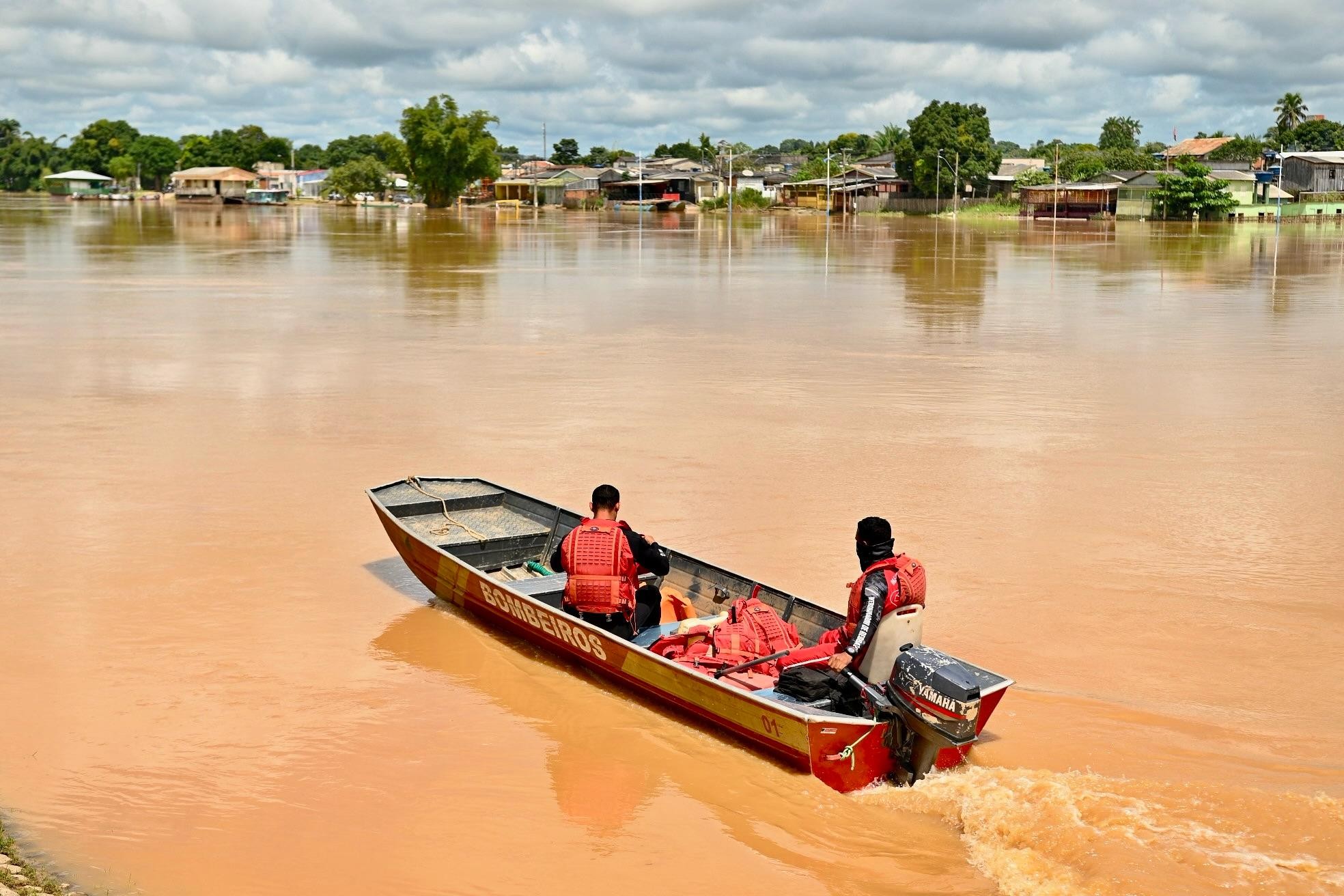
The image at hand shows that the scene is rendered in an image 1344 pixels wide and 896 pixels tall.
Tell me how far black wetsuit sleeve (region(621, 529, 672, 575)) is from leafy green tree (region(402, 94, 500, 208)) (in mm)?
96993

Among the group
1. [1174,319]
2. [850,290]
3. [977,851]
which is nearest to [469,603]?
[977,851]

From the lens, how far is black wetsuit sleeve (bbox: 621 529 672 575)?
28.4 feet

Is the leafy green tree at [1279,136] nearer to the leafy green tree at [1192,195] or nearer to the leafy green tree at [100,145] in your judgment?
the leafy green tree at [1192,195]

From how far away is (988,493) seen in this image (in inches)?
536

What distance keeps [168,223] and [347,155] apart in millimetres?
108325

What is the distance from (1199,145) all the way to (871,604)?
412 feet

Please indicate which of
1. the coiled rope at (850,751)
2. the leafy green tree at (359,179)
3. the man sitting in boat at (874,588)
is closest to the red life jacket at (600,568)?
the man sitting in boat at (874,588)

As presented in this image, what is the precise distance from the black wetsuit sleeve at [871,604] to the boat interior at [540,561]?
0.07 meters

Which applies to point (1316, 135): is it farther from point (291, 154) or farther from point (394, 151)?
point (291, 154)

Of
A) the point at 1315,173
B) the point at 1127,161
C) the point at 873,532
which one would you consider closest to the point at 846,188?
the point at 1127,161

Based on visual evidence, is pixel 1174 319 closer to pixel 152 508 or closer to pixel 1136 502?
pixel 1136 502

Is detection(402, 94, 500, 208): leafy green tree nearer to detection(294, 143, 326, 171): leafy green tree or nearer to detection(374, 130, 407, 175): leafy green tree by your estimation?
detection(374, 130, 407, 175): leafy green tree

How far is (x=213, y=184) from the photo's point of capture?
124 metres

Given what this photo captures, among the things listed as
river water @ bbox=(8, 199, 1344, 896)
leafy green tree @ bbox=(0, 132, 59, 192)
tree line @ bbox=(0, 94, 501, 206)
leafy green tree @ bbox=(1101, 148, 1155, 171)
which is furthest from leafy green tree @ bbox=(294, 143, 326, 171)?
river water @ bbox=(8, 199, 1344, 896)
